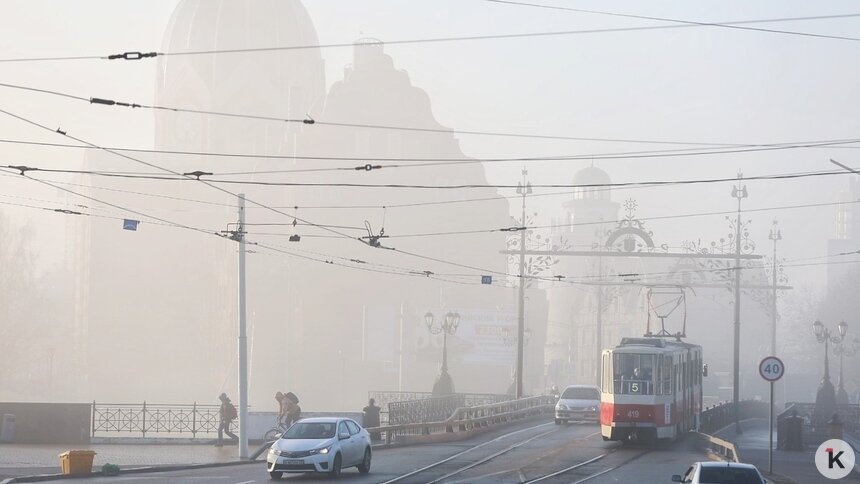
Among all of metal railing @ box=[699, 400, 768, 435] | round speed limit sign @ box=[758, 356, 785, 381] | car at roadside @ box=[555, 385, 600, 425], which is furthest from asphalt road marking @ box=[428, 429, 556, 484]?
round speed limit sign @ box=[758, 356, 785, 381]

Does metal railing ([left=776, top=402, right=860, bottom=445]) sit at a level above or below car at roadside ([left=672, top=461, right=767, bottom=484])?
below

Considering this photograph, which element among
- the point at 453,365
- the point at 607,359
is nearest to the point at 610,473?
the point at 607,359

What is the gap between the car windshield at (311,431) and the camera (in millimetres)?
30422

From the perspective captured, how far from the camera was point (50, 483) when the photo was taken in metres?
27.9

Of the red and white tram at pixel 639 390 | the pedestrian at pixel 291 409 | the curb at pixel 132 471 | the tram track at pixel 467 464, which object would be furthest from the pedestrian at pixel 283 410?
the red and white tram at pixel 639 390

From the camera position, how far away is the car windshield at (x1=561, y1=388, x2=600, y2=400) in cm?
5747

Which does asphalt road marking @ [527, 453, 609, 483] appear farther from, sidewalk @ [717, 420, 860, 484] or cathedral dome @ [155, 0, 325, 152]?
cathedral dome @ [155, 0, 325, 152]

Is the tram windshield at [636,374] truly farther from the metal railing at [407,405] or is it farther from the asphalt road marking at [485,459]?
the metal railing at [407,405]

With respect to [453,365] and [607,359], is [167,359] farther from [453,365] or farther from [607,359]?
[607,359]

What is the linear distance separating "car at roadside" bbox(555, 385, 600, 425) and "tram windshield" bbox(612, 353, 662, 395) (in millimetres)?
15895

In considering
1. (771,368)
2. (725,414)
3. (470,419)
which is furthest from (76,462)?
(725,414)

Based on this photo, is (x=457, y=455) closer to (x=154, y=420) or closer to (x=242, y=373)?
(x=242, y=373)

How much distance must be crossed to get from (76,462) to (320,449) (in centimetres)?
561

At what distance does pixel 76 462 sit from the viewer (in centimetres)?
3081
